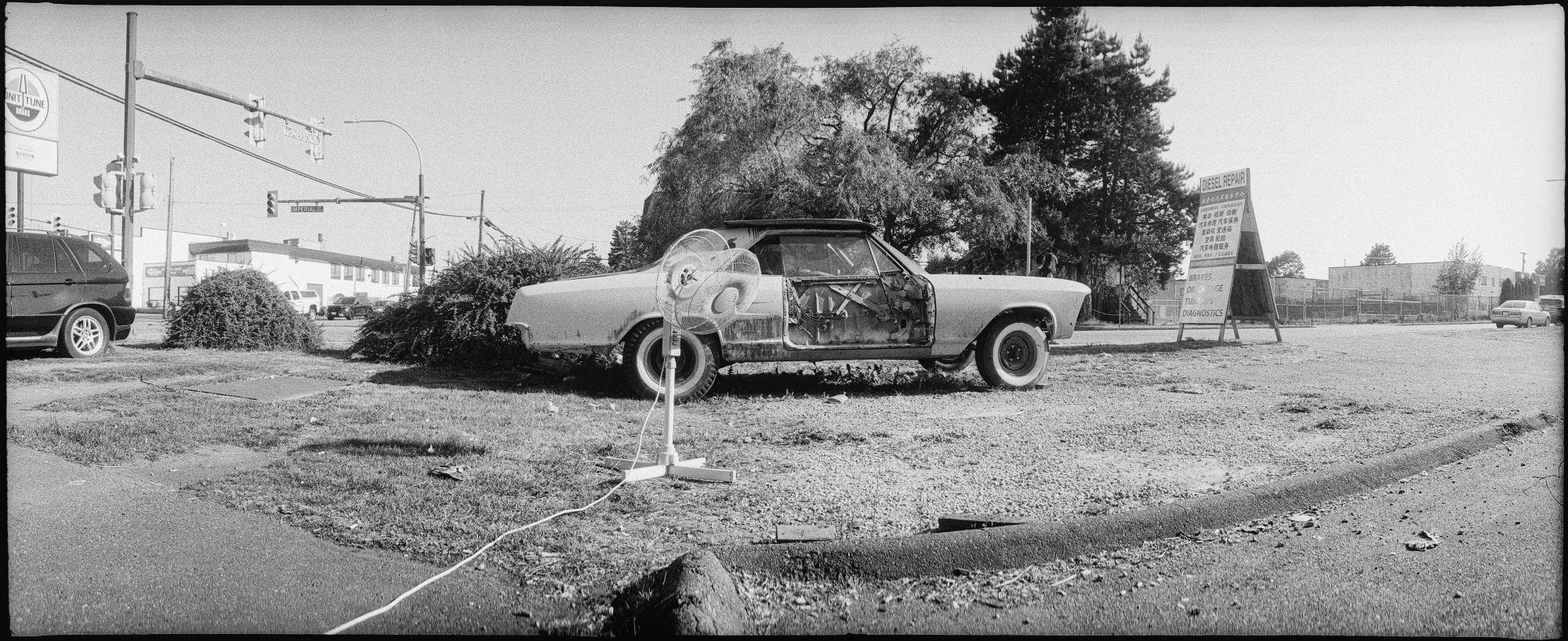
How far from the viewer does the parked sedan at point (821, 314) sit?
7.47 metres

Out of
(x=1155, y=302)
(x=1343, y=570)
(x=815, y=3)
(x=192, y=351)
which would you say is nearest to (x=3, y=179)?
(x=815, y=3)

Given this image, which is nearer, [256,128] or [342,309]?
[256,128]

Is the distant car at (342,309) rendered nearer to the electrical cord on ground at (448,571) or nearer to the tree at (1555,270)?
the electrical cord on ground at (448,571)

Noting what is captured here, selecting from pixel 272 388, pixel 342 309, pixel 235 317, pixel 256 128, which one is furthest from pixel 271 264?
pixel 272 388

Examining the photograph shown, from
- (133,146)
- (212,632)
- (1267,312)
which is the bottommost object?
(212,632)

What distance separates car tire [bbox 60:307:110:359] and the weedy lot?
0.47 metres

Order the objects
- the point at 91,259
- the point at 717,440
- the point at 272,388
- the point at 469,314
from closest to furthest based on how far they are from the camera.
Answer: the point at 717,440, the point at 272,388, the point at 469,314, the point at 91,259

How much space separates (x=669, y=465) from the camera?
14.5 ft

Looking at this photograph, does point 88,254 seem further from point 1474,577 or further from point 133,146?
point 1474,577

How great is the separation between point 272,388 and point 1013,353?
6.54 metres

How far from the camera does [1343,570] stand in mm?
2994

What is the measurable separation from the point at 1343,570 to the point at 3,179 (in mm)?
4132

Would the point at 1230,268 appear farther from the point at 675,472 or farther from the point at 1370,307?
the point at 1370,307

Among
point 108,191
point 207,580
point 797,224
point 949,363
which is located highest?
point 108,191
